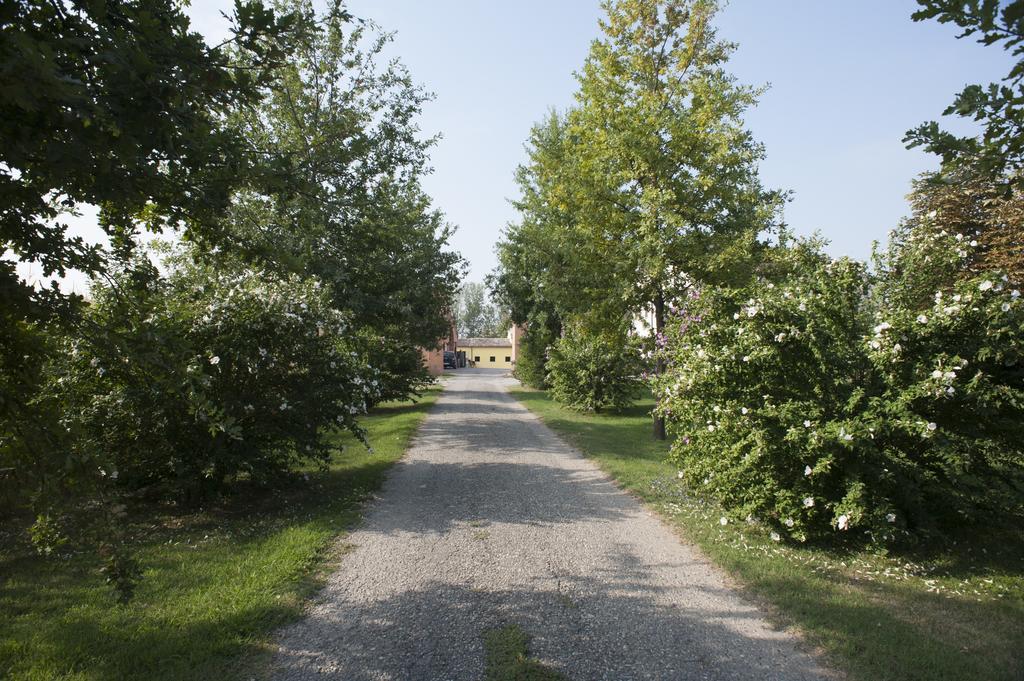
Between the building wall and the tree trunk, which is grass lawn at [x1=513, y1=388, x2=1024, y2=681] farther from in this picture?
the building wall

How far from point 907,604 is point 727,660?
1.73 metres

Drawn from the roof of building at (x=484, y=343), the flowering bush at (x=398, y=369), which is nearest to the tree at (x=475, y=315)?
the roof of building at (x=484, y=343)

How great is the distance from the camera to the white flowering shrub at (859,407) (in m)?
5.12

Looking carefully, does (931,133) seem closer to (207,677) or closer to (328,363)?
(207,677)

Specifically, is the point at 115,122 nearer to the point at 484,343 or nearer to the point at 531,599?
the point at 531,599

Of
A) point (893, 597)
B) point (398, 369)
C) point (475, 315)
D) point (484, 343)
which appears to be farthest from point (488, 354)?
point (893, 597)

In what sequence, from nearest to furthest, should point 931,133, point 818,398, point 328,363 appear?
point 931,133 → point 818,398 → point 328,363

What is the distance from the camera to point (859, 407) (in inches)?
A: 219

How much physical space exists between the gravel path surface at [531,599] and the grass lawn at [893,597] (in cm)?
25

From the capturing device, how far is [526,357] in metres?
31.8

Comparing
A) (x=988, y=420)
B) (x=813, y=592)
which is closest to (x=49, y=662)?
(x=813, y=592)

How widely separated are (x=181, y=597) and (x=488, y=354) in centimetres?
8823

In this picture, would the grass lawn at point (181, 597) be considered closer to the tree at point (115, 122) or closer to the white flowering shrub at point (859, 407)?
the tree at point (115, 122)

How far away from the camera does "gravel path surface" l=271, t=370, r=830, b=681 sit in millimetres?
3613
